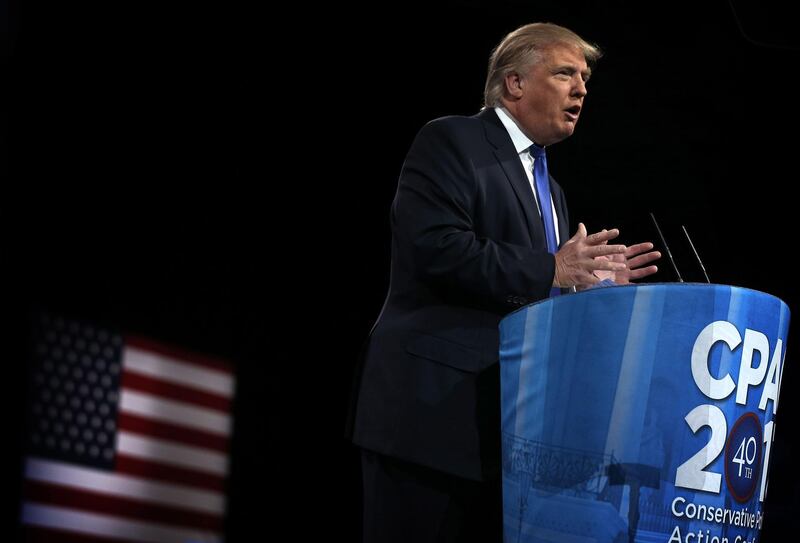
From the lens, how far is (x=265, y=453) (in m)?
3.17

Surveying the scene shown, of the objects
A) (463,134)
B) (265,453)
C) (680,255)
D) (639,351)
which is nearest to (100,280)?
(265,453)

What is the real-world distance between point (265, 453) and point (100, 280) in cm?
86

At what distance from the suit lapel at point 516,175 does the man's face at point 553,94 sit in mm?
82

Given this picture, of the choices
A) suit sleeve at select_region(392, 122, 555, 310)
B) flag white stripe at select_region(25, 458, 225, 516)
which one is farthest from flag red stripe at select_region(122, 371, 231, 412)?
suit sleeve at select_region(392, 122, 555, 310)

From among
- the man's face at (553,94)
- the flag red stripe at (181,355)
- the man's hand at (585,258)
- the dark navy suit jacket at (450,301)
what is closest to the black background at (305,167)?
Answer: the flag red stripe at (181,355)

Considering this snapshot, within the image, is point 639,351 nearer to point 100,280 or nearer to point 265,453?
point 100,280

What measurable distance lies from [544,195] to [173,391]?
5.05 ft

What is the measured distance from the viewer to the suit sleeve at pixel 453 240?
5.71 feet

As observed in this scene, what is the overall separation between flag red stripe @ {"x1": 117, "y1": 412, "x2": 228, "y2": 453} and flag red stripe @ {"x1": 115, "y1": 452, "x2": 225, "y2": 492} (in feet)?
0.27

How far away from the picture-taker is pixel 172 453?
3170 millimetres

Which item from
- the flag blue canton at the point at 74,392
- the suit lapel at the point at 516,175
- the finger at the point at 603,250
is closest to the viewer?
the finger at the point at 603,250

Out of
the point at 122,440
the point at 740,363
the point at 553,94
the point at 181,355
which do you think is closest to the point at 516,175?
the point at 553,94

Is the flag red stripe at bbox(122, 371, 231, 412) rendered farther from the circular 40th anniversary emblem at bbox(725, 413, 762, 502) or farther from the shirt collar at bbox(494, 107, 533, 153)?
the circular 40th anniversary emblem at bbox(725, 413, 762, 502)

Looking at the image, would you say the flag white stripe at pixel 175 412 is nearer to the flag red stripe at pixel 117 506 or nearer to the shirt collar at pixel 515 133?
the flag red stripe at pixel 117 506
